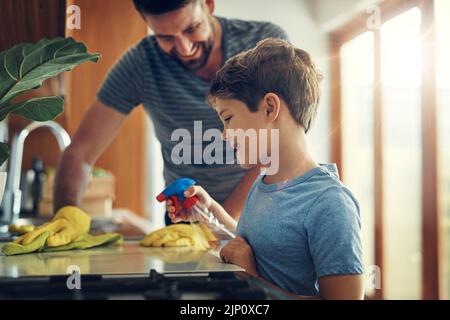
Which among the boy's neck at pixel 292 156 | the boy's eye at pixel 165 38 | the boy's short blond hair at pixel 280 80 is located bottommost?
the boy's neck at pixel 292 156

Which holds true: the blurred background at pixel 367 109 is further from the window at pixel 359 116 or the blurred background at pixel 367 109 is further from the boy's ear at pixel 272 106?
the boy's ear at pixel 272 106

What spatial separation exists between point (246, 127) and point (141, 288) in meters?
0.30

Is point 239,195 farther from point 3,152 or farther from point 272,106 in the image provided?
point 3,152

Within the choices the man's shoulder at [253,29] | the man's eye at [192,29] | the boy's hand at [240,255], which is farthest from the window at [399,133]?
the boy's hand at [240,255]

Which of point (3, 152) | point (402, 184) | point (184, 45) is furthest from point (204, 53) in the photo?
point (402, 184)

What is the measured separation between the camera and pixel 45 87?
5.67 feet

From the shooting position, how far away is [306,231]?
0.71 metres

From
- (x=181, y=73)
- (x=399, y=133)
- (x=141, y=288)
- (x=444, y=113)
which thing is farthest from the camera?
(x=399, y=133)

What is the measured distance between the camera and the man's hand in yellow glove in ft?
2.90

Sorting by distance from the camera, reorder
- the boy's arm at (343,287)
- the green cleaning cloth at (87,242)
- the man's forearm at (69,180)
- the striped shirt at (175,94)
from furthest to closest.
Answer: the man's forearm at (69,180), the striped shirt at (175,94), the green cleaning cloth at (87,242), the boy's arm at (343,287)

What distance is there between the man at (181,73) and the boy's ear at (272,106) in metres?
0.15

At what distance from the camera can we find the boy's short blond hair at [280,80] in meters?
0.80
